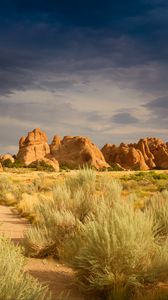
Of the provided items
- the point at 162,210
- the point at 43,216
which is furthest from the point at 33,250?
the point at 162,210

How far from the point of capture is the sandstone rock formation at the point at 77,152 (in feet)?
400

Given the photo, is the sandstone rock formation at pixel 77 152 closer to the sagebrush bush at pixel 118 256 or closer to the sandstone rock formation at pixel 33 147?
the sandstone rock formation at pixel 33 147

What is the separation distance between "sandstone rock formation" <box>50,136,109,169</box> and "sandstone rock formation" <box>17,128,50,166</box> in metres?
3.53

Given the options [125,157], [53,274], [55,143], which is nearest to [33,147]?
[55,143]

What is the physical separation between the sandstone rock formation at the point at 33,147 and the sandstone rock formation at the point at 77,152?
3527mm

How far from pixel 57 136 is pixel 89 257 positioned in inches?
5341

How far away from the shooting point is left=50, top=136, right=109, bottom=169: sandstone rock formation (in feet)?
400

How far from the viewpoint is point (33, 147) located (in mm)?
125000

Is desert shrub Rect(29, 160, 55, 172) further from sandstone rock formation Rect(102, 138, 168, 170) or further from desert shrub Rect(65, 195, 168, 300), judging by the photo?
desert shrub Rect(65, 195, 168, 300)

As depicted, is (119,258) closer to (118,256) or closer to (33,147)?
(118,256)

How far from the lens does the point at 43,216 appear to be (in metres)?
10.9

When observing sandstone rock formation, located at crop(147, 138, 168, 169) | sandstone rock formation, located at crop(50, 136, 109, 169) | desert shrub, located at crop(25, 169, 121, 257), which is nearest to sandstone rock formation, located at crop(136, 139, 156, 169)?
sandstone rock formation, located at crop(147, 138, 168, 169)

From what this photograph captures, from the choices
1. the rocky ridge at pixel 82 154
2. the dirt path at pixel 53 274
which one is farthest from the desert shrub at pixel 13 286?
the rocky ridge at pixel 82 154

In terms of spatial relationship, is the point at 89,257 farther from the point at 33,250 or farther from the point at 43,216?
the point at 43,216
